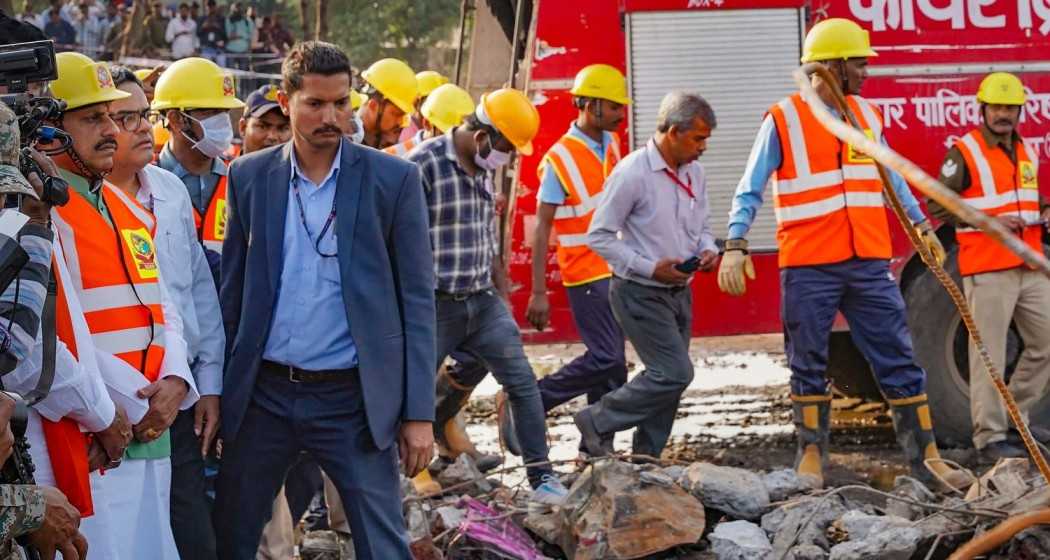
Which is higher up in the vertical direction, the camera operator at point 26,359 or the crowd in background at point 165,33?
the crowd in background at point 165,33

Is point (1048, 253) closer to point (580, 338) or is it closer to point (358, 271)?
point (580, 338)

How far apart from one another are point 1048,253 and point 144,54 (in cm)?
1670

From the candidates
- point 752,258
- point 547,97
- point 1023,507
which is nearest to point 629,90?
point 547,97

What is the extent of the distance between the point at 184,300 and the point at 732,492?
2623 millimetres

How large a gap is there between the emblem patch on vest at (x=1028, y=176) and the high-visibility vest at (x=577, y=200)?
208 centimetres

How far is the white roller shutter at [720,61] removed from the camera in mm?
8461

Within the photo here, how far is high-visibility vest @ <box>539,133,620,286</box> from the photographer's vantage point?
8.35 m

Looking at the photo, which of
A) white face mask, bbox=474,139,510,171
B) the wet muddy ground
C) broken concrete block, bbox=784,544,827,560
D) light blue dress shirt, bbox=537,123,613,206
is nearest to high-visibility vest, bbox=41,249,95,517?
broken concrete block, bbox=784,544,827,560

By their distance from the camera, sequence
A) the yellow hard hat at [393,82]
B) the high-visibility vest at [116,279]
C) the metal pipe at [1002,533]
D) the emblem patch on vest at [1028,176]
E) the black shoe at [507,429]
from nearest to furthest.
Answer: the high-visibility vest at [116,279]
the metal pipe at [1002,533]
the black shoe at [507,429]
the emblem patch on vest at [1028,176]
the yellow hard hat at [393,82]

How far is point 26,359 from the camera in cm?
362

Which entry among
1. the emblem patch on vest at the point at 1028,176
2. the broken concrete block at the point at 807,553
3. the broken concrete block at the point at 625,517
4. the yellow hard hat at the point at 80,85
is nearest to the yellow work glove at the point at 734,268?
the broken concrete block at the point at 625,517

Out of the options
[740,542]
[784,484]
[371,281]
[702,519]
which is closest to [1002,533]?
[740,542]

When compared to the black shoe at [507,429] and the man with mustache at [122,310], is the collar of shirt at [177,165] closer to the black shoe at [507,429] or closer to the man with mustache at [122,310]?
the man with mustache at [122,310]

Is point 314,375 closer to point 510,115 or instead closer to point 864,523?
point 864,523
